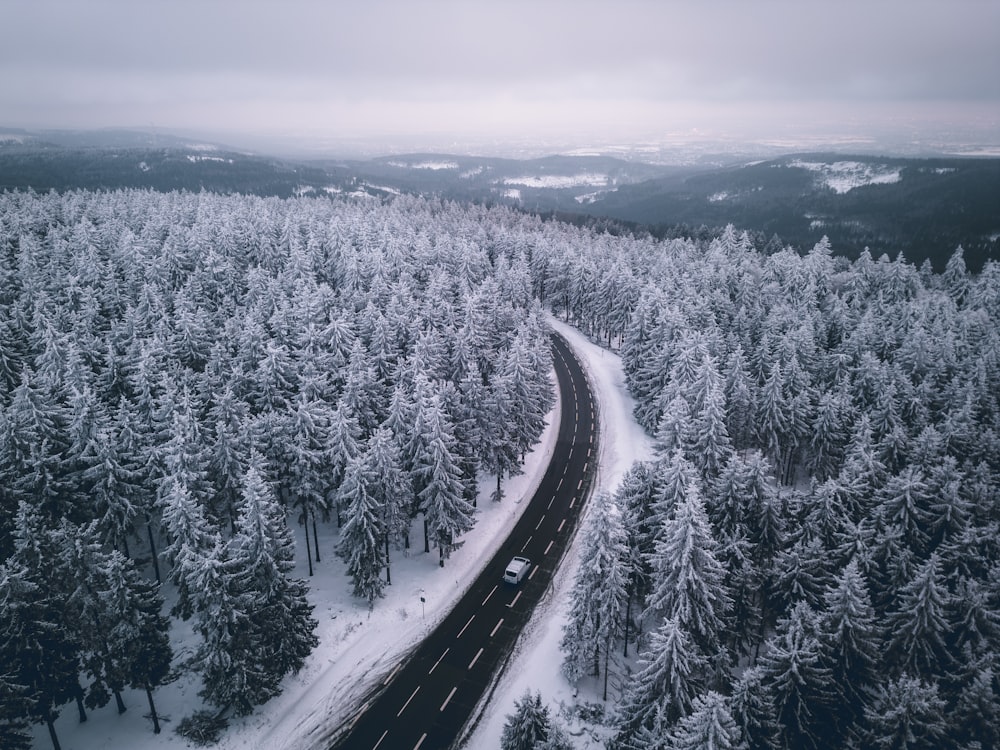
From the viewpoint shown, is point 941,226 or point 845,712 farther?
point 941,226

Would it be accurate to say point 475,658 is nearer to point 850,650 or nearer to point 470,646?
point 470,646

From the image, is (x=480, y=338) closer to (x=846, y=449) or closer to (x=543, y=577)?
(x=543, y=577)

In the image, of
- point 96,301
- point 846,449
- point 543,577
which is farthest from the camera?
point 96,301

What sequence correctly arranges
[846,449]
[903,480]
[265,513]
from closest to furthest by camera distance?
[265,513] < [903,480] < [846,449]

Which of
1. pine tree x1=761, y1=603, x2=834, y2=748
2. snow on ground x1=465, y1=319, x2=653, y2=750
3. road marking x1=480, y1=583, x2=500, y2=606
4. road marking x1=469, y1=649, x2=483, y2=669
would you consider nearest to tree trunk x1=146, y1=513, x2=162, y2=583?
road marking x1=480, y1=583, x2=500, y2=606

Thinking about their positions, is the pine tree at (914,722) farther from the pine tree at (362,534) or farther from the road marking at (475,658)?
the pine tree at (362,534)

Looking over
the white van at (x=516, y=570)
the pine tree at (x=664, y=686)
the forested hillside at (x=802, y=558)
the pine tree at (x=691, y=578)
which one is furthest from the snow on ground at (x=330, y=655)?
the pine tree at (x=691, y=578)

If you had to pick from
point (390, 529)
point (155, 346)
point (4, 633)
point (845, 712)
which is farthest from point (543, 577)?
point (155, 346)

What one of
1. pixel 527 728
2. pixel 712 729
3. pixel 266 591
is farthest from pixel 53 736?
pixel 712 729
